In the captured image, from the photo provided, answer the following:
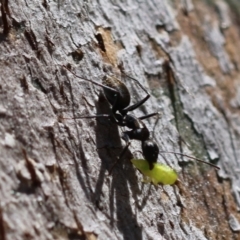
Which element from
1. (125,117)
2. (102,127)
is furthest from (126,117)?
→ (102,127)

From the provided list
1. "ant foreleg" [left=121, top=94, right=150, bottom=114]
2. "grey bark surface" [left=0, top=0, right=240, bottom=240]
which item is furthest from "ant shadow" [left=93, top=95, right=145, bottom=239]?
"ant foreleg" [left=121, top=94, right=150, bottom=114]

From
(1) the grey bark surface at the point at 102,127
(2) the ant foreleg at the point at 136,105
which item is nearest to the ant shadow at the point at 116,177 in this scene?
(1) the grey bark surface at the point at 102,127

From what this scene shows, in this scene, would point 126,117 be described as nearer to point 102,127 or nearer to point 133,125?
point 133,125

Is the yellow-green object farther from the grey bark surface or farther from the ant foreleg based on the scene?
the ant foreleg

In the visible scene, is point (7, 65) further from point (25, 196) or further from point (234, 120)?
point (234, 120)

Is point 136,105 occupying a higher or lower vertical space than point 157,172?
higher

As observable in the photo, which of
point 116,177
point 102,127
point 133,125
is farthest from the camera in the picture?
point 133,125

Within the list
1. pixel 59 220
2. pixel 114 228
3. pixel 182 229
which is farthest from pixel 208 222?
pixel 59 220
